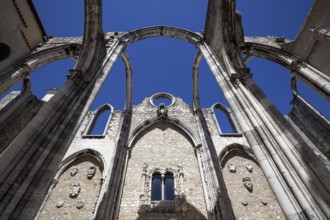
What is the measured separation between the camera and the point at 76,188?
833 cm

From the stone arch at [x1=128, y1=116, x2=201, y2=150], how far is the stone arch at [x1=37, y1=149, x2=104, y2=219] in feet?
6.30

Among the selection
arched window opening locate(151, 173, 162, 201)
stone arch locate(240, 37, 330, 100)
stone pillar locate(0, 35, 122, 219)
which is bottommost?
stone pillar locate(0, 35, 122, 219)

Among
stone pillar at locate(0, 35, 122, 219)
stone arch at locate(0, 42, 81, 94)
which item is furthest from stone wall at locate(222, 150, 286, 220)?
stone arch at locate(0, 42, 81, 94)

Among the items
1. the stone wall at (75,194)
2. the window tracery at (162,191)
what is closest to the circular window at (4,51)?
the stone wall at (75,194)

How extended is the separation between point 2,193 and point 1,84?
5040 millimetres

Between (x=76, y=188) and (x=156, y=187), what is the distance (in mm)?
3392

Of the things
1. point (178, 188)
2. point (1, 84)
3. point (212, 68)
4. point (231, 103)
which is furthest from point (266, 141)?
point (1, 84)

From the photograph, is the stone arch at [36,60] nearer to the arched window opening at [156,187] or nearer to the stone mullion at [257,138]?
the stone mullion at [257,138]

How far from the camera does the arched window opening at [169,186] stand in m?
8.31

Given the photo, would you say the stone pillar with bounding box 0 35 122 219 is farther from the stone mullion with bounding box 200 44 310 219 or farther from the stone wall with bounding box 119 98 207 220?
the stone wall with bounding box 119 98 207 220

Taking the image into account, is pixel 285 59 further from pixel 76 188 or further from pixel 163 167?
pixel 76 188

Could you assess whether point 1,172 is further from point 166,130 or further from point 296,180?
point 166,130

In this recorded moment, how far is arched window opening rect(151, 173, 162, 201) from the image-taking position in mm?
8280

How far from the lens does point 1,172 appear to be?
2643 mm
